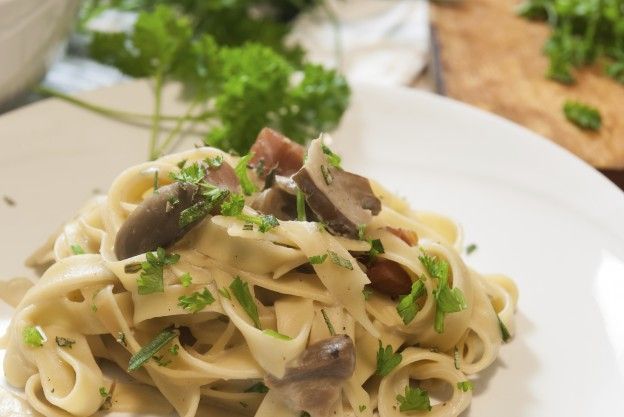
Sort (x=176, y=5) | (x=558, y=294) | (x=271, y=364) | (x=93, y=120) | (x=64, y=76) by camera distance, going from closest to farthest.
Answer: (x=271, y=364)
(x=558, y=294)
(x=93, y=120)
(x=64, y=76)
(x=176, y=5)

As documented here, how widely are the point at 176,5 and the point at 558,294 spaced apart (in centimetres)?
394

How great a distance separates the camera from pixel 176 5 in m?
6.39

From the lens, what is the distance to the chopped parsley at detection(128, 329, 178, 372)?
2.94 m

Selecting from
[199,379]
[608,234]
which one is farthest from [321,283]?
[608,234]

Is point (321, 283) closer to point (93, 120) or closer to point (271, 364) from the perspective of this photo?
point (271, 364)

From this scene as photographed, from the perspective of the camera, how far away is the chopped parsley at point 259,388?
311 centimetres

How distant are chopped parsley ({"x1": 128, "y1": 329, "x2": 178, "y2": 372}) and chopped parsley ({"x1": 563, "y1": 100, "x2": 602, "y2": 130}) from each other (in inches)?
131

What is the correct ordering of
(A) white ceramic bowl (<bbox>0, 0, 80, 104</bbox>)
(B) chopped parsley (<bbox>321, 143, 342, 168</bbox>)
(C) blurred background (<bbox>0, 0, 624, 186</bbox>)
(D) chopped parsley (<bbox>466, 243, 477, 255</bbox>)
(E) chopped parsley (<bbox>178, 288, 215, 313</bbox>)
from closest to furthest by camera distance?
(E) chopped parsley (<bbox>178, 288, 215, 313</bbox>) → (B) chopped parsley (<bbox>321, 143, 342, 168</bbox>) → (D) chopped parsley (<bbox>466, 243, 477, 255</bbox>) → (A) white ceramic bowl (<bbox>0, 0, 80, 104</bbox>) → (C) blurred background (<bbox>0, 0, 624, 186</bbox>)

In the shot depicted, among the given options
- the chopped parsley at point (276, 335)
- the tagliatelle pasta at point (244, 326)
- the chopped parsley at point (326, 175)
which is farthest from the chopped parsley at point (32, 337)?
the chopped parsley at point (326, 175)

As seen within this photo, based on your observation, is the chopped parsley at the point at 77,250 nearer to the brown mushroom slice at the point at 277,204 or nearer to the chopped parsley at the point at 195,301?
the chopped parsley at the point at 195,301

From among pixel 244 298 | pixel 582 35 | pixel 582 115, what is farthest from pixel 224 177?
pixel 582 35

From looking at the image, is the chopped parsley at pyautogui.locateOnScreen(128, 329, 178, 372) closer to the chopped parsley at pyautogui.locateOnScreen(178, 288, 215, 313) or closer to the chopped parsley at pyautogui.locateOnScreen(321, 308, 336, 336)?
the chopped parsley at pyautogui.locateOnScreen(178, 288, 215, 313)

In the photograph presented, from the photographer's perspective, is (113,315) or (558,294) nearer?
(113,315)

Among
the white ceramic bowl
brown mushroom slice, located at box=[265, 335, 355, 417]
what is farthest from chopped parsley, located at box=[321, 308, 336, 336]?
the white ceramic bowl
